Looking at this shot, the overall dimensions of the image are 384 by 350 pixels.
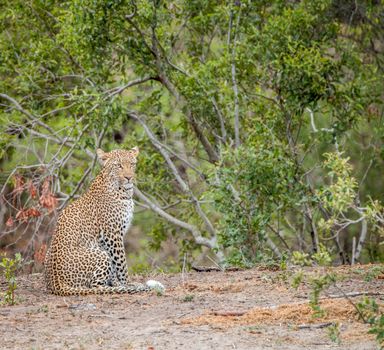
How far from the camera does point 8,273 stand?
1088 centimetres

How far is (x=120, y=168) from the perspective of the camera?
12703 millimetres

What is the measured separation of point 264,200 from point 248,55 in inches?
98.6

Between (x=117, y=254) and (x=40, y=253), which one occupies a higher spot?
(x=117, y=254)

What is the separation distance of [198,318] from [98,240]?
3.08 metres

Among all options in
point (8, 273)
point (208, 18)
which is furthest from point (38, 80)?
point (8, 273)

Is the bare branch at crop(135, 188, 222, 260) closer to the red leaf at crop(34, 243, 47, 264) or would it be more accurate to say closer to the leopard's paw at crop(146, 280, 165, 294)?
the red leaf at crop(34, 243, 47, 264)

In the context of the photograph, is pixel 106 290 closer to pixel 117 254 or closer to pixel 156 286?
pixel 156 286

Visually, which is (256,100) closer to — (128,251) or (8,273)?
(8,273)

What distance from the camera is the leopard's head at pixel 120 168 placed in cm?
1264

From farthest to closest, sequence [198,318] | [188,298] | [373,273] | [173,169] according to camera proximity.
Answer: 1. [173,169]
2. [373,273]
3. [188,298]
4. [198,318]

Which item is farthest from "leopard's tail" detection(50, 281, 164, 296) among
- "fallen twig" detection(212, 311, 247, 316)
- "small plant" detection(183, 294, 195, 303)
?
"fallen twig" detection(212, 311, 247, 316)

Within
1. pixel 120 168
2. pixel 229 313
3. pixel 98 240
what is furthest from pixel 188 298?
pixel 120 168

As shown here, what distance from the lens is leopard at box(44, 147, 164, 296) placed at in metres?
11.8

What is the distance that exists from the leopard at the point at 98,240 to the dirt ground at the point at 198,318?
299 mm
